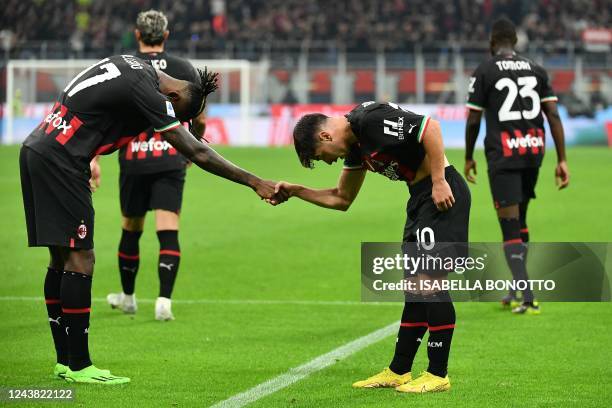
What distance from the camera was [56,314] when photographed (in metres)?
6.93

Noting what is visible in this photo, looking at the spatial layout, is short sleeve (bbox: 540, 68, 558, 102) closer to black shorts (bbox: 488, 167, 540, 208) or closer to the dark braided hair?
black shorts (bbox: 488, 167, 540, 208)


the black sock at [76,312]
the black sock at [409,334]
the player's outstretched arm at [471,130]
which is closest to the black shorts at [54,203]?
the black sock at [76,312]

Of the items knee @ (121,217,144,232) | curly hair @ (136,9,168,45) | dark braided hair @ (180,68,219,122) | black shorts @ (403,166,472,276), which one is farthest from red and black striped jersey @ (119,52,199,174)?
black shorts @ (403,166,472,276)

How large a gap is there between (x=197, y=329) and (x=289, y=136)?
2721cm

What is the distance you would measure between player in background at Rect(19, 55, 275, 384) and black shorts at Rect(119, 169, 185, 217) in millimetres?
2789

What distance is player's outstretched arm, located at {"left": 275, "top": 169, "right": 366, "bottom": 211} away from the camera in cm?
680

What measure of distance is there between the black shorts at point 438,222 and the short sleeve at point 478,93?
3335 millimetres

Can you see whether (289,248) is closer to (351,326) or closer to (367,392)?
(351,326)

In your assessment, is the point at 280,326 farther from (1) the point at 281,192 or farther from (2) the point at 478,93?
(2) the point at 478,93

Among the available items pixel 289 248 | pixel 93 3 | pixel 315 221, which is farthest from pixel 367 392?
pixel 93 3

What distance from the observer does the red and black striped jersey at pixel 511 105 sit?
9.79 metres

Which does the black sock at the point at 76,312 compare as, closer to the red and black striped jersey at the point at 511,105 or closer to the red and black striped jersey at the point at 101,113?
the red and black striped jersey at the point at 101,113

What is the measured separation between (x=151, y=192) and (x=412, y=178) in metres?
3.49

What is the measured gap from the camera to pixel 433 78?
3888 centimetres
